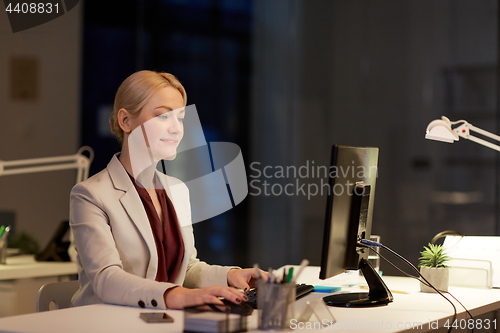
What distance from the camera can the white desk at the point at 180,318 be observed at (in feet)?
4.40

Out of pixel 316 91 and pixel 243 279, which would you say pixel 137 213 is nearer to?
pixel 243 279

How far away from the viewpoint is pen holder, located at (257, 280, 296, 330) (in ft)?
4.30

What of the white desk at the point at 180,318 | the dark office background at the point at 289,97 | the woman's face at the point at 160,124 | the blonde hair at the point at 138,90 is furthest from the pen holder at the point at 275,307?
the dark office background at the point at 289,97

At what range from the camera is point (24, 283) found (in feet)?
9.59

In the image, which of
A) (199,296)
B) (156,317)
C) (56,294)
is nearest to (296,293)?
(199,296)

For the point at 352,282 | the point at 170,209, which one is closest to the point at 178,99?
the point at 170,209

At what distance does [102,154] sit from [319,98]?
188 cm

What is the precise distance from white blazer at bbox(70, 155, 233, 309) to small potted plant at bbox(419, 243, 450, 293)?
72 centimetres

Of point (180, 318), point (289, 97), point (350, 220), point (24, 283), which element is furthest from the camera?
point (289, 97)

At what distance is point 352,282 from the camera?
7.04ft

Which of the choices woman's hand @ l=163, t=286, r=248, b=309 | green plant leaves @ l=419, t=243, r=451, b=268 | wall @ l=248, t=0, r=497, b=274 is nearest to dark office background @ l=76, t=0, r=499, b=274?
wall @ l=248, t=0, r=497, b=274

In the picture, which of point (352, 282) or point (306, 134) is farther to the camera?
point (306, 134)

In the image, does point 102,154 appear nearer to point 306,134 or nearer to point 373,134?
point 306,134

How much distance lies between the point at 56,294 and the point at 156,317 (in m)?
0.71
